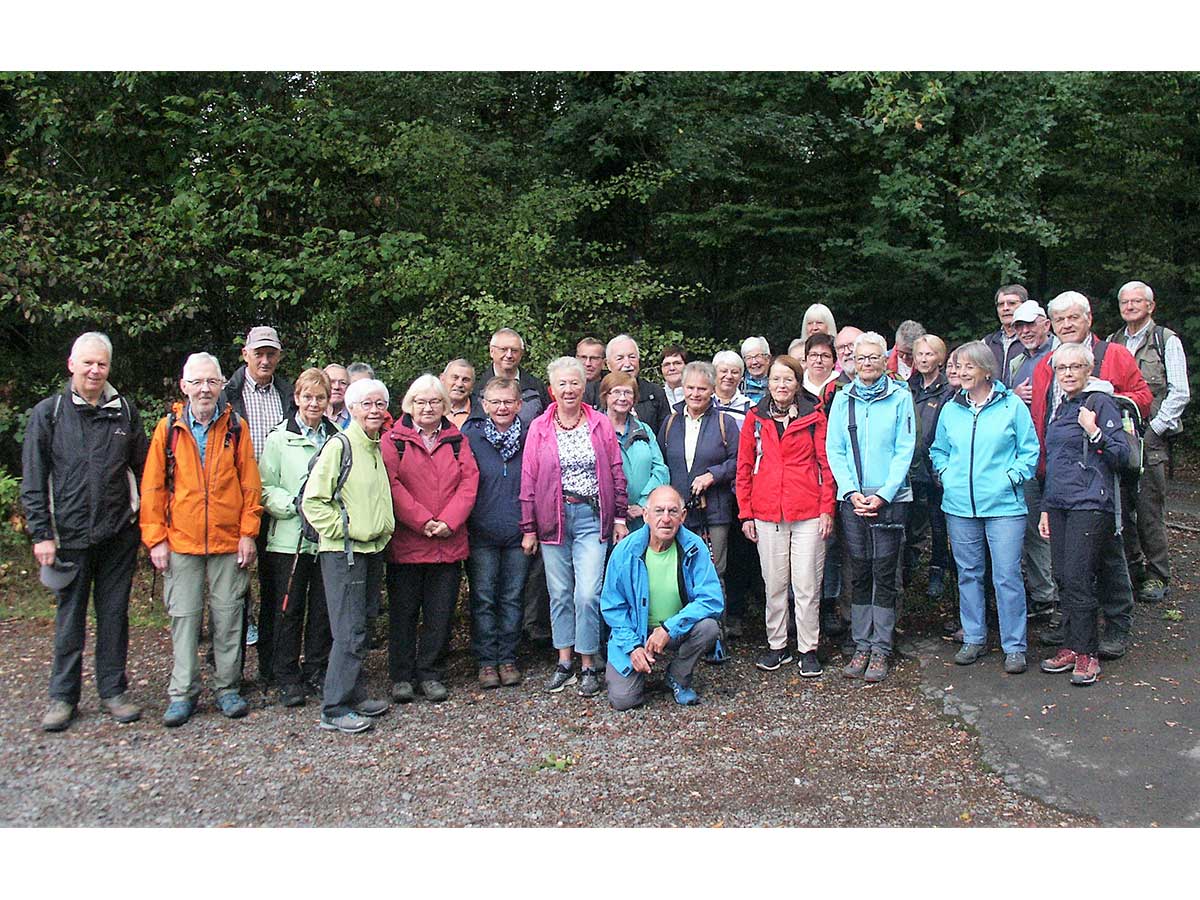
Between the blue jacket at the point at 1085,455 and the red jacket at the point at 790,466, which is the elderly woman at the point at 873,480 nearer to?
the red jacket at the point at 790,466

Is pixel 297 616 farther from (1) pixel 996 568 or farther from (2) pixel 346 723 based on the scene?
(1) pixel 996 568

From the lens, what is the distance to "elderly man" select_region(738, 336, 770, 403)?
22.1 feet

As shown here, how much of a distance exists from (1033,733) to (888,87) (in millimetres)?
6063

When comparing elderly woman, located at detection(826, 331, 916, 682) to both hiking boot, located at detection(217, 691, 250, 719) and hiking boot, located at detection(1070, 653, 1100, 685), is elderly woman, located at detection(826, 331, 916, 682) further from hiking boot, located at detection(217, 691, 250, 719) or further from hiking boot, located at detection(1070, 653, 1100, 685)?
hiking boot, located at detection(217, 691, 250, 719)

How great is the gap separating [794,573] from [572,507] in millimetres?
1412

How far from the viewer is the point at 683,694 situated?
5484mm

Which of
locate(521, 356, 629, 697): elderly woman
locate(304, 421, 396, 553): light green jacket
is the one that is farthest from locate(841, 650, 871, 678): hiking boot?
locate(304, 421, 396, 553): light green jacket

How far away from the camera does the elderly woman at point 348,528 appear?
5078 mm

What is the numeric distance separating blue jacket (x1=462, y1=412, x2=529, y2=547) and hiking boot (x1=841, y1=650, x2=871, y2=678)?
2115mm

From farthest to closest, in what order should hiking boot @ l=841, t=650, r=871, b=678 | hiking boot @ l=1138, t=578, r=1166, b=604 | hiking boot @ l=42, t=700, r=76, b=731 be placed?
1. hiking boot @ l=1138, t=578, r=1166, b=604
2. hiking boot @ l=841, t=650, r=871, b=678
3. hiking boot @ l=42, t=700, r=76, b=731

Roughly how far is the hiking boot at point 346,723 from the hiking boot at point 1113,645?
4284 mm

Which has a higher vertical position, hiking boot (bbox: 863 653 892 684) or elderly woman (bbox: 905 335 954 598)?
elderly woman (bbox: 905 335 954 598)

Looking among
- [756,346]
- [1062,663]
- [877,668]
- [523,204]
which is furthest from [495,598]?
[523,204]

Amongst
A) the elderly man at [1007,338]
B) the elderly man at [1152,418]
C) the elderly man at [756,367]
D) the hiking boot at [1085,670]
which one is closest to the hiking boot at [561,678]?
the elderly man at [756,367]
